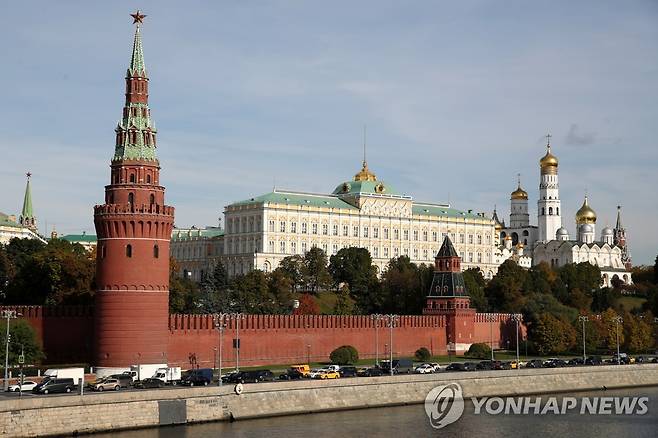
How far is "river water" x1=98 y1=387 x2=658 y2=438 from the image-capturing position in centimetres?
6375

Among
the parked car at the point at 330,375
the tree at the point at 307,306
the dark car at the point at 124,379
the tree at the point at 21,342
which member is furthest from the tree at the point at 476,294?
the dark car at the point at 124,379

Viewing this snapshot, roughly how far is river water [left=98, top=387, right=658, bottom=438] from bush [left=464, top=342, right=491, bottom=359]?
33495 mm

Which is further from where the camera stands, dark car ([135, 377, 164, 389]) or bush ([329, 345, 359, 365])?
bush ([329, 345, 359, 365])

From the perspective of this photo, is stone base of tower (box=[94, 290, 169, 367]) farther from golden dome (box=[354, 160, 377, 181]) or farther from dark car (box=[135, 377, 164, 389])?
golden dome (box=[354, 160, 377, 181])

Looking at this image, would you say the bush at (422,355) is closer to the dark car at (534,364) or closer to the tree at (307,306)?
the dark car at (534,364)

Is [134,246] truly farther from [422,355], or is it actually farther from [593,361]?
[593,361]

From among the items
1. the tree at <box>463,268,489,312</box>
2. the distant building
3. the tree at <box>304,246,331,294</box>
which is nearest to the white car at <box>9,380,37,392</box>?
the tree at <box>463,268,489,312</box>

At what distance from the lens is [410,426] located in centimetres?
6781

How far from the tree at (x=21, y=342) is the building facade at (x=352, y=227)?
85.4 metres

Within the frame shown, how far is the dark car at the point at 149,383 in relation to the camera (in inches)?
2766

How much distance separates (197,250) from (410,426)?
408 ft

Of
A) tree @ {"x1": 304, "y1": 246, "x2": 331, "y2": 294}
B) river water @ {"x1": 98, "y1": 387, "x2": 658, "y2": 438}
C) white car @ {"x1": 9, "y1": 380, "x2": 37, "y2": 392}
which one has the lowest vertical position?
river water @ {"x1": 98, "y1": 387, "x2": 658, "y2": 438}

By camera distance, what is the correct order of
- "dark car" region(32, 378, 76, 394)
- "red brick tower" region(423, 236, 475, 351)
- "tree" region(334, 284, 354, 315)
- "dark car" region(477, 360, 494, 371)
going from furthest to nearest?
1. "tree" region(334, 284, 354, 315)
2. "red brick tower" region(423, 236, 475, 351)
3. "dark car" region(477, 360, 494, 371)
4. "dark car" region(32, 378, 76, 394)

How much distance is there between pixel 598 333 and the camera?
122 m
